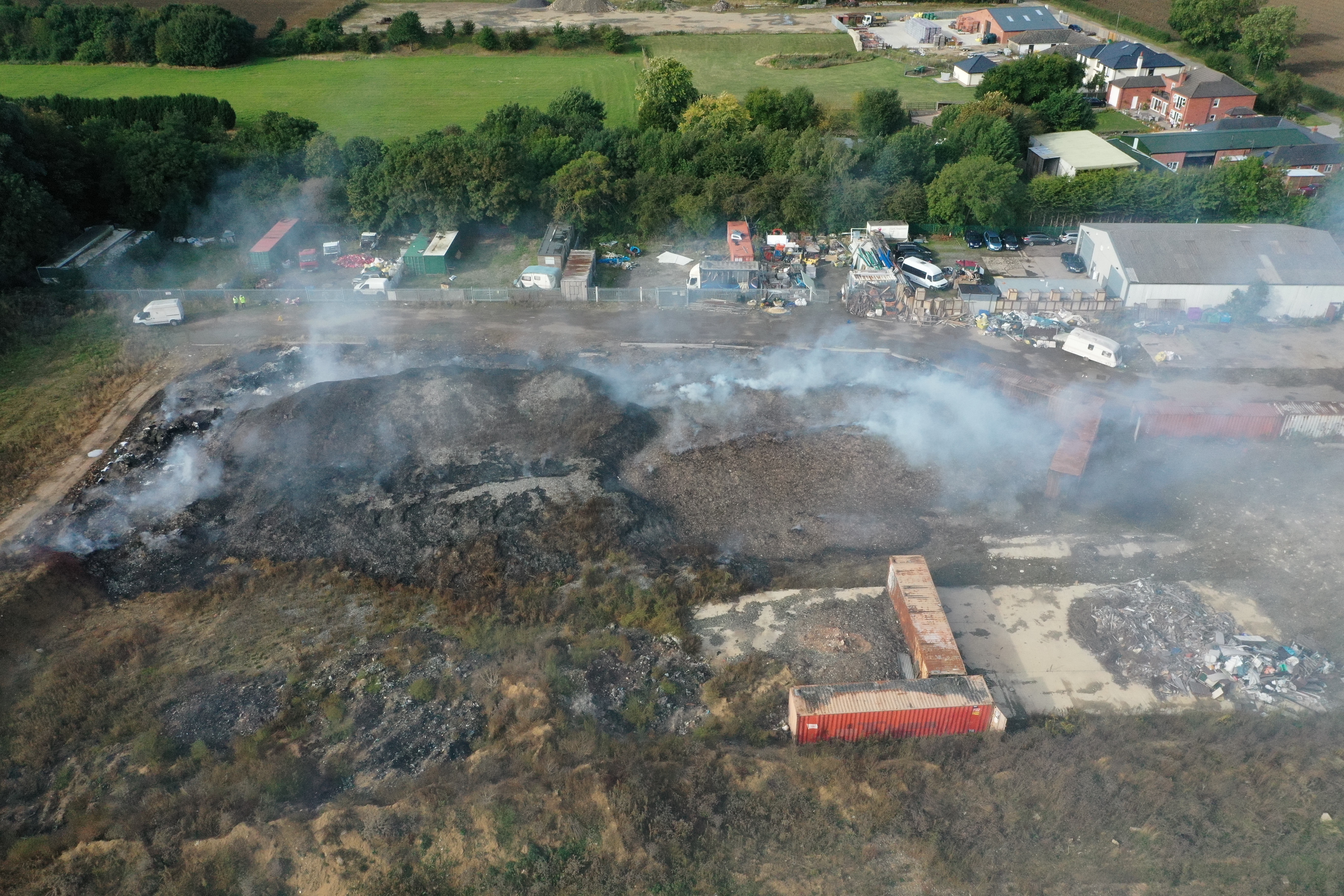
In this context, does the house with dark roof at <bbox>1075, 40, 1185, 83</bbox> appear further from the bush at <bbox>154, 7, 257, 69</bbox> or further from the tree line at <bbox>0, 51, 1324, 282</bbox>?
the bush at <bbox>154, 7, 257, 69</bbox>

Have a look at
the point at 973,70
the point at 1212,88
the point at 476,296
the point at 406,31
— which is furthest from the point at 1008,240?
the point at 406,31

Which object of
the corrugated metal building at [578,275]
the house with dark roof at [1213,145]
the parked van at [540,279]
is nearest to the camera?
the corrugated metal building at [578,275]

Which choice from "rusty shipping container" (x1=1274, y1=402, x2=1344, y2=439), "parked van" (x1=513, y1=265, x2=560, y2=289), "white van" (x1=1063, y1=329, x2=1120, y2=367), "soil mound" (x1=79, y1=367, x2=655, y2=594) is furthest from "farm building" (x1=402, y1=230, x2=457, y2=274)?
"rusty shipping container" (x1=1274, y1=402, x2=1344, y2=439)

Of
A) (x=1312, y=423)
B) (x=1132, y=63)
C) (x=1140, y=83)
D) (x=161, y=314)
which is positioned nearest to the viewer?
(x=1312, y=423)

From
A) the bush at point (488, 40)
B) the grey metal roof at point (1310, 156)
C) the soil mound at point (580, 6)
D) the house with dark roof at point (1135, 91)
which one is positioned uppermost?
the soil mound at point (580, 6)

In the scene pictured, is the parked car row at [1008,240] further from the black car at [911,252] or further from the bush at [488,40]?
the bush at [488,40]

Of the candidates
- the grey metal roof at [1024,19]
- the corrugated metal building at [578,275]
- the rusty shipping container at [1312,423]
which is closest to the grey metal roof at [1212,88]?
the grey metal roof at [1024,19]

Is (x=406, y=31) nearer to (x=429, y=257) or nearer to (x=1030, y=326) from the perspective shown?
(x=429, y=257)
